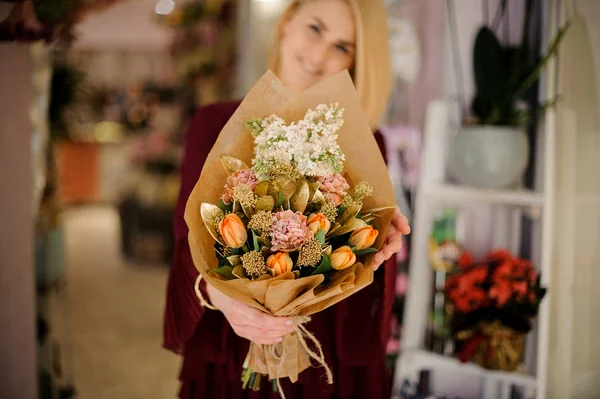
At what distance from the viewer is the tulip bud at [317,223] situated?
793 mm

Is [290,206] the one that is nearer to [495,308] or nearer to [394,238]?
[394,238]

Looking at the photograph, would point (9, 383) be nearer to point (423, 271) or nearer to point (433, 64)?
point (423, 271)

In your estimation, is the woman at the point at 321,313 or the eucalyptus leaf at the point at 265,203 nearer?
the eucalyptus leaf at the point at 265,203

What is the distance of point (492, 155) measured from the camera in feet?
4.74

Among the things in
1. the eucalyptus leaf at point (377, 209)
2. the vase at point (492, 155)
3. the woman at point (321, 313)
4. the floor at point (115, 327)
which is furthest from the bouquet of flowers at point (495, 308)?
the floor at point (115, 327)

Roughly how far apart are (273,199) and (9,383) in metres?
1.34

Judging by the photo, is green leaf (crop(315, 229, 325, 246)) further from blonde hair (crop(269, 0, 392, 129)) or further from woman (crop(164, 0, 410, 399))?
blonde hair (crop(269, 0, 392, 129))

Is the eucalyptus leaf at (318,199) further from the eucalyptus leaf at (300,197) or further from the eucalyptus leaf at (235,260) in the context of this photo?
A: the eucalyptus leaf at (235,260)

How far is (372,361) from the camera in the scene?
1.12m

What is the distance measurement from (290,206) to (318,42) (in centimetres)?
55

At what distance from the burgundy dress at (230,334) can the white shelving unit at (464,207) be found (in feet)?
1.68

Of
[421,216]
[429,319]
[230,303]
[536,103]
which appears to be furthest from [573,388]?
[230,303]

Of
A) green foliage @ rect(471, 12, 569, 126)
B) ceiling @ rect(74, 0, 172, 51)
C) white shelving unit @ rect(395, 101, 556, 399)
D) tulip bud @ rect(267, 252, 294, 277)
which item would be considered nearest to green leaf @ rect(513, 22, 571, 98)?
green foliage @ rect(471, 12, 569, 126)

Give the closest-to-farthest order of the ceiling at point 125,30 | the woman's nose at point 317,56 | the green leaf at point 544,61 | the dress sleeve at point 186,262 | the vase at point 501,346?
the dress sleeve at point 186,262 → the woman's nose at point 317,56 → the green leaf at point 544,61 → the vase at point 501,346 → the ceiling at point 125,30
